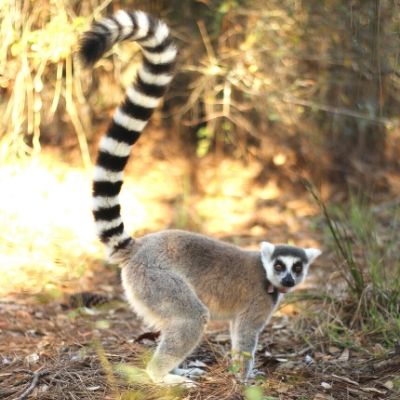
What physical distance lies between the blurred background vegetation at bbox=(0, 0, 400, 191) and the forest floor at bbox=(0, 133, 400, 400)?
23.4 inches

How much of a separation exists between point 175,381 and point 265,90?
18.8 ft

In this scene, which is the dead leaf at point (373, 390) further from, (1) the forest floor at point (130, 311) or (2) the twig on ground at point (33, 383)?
(2) the twig on ground at point (33, 383)

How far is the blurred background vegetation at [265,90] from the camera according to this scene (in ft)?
28.6

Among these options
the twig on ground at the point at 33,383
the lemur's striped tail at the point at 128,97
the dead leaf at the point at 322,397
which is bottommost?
the dead leaf at the point at 322,397

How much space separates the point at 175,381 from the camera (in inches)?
165

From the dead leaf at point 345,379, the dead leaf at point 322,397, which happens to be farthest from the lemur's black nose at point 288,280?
the dead leaf at point 322,397

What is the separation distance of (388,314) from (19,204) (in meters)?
4.99

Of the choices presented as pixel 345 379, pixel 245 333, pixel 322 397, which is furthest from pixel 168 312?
pixel 345 379

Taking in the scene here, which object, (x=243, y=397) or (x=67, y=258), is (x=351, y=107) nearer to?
(x=67, y=258)

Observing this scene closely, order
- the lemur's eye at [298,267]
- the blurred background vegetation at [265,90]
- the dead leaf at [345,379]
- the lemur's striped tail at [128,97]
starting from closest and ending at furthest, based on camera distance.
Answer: the lemur's striped tail at [128,97]
the dead leaf at [345,379]
the lemur's eye at [298,267]
the blurred background vegetation at [265,90]

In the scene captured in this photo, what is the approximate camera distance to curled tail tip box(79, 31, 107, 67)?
372 centimetres

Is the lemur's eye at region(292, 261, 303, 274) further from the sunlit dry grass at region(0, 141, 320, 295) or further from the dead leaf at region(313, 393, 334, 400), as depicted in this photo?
the sunlit dry grass at region(0, 141, 320, 295)

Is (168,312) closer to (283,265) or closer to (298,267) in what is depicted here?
(283,265)

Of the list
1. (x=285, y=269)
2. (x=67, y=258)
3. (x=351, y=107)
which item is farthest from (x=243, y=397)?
(x=351, y=107)
